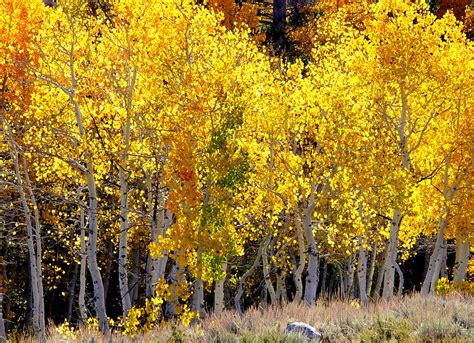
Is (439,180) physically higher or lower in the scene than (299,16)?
lower

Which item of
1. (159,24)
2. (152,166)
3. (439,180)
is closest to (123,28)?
(159,24)

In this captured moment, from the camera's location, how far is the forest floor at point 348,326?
12.1m

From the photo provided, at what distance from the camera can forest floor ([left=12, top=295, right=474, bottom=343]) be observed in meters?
12.1

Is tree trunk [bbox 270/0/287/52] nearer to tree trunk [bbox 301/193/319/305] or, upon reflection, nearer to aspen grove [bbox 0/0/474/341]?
aspen grove [bbox 0/0/474/341]

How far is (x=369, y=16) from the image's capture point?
42.0 metres

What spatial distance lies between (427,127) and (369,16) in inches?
684

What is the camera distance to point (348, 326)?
43.0ft

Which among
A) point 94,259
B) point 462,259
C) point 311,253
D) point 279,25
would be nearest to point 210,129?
point 94,259

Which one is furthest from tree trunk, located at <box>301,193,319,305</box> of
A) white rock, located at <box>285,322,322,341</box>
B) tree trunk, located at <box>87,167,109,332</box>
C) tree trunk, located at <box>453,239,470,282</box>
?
white rock, located at <box>285,322,322,341</box>

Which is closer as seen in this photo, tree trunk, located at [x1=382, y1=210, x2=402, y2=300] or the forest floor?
the forest floor

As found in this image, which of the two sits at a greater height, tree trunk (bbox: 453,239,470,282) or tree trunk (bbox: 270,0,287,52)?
tree trunk (bbox: 270,0,287,52)

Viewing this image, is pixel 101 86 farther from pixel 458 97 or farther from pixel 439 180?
pixel 439 180

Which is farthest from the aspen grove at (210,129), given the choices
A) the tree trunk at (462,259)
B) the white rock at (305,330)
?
the white rock at (305,330)

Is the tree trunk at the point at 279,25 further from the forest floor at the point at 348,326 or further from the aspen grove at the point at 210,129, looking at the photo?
the forest floor at the point at 348,326
